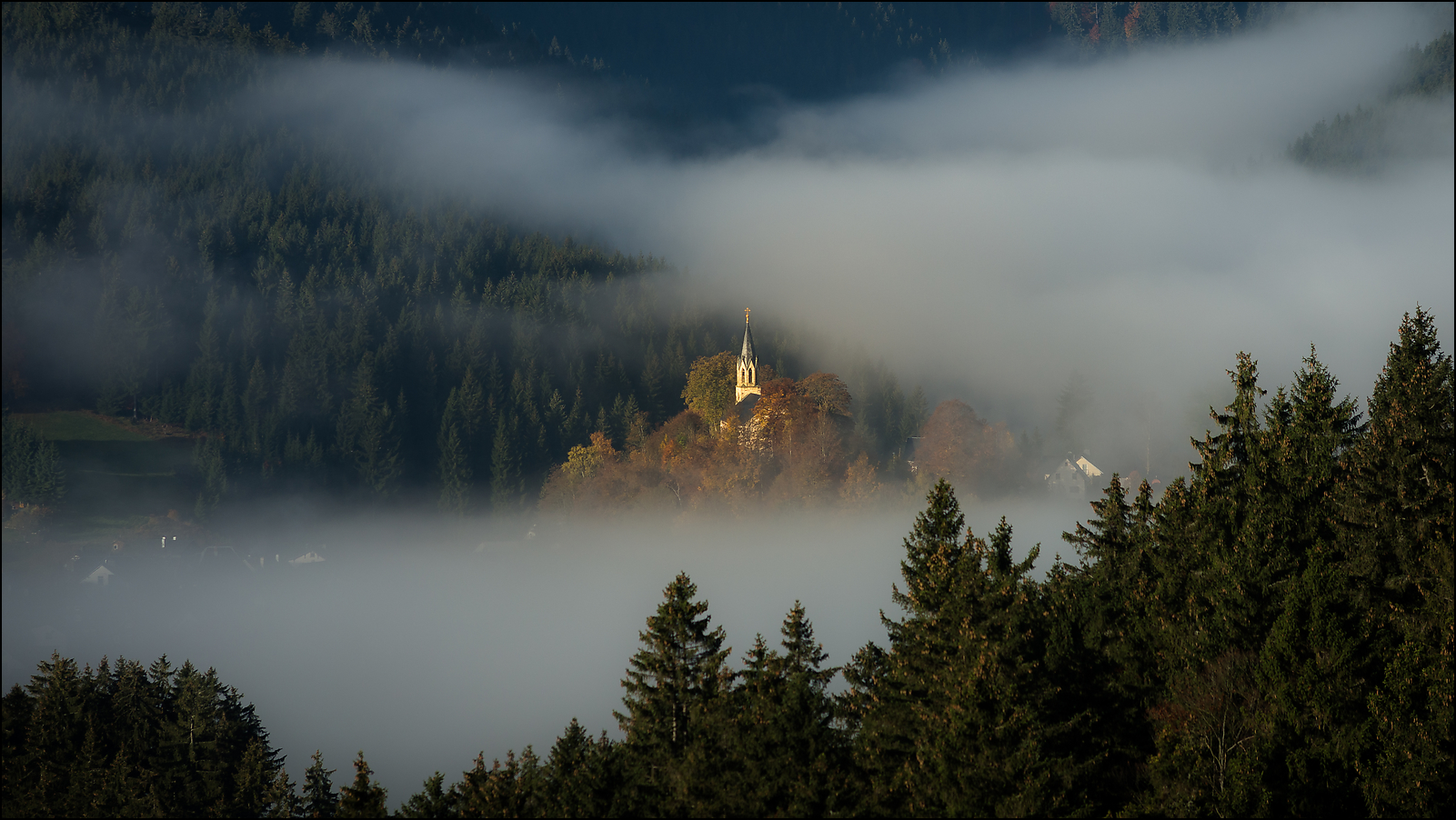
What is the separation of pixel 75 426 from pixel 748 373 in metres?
85.1

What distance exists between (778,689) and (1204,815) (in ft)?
36.8

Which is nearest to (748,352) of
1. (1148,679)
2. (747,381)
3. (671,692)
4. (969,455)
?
(747,381)

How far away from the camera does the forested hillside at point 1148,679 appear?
31.2 m

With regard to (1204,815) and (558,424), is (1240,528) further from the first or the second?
(558,424)

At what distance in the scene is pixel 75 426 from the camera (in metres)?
90.4

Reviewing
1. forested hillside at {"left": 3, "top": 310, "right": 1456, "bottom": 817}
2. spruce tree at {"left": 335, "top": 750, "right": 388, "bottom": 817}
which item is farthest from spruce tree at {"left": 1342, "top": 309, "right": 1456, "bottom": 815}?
spruce tree at {"left": 335, "top": 750, "right": 388, "bottom": 817}

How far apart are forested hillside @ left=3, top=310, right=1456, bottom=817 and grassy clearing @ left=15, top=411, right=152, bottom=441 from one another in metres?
53.6

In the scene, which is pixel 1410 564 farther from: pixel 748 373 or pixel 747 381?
pixel 748 373

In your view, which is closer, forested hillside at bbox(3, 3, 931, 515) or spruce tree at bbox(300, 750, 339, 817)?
spruce tree at bbox(300, 750, 339, 817)

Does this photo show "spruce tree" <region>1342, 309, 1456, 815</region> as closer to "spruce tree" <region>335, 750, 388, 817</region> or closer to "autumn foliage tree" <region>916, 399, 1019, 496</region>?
"spruce tree" <region>335, 750, 388, 817</region>

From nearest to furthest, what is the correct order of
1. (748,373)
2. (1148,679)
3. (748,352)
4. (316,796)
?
1. (1148,679)
2. (316,796)
3. (748,373)
4. (748,352)

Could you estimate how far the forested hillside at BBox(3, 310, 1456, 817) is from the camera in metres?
31.2

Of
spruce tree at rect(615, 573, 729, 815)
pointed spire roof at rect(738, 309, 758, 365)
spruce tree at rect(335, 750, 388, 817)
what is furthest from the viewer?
pointed spire roof at rect(738, 309, 758, 365)

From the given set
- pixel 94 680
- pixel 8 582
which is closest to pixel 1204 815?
pixel 94 680
